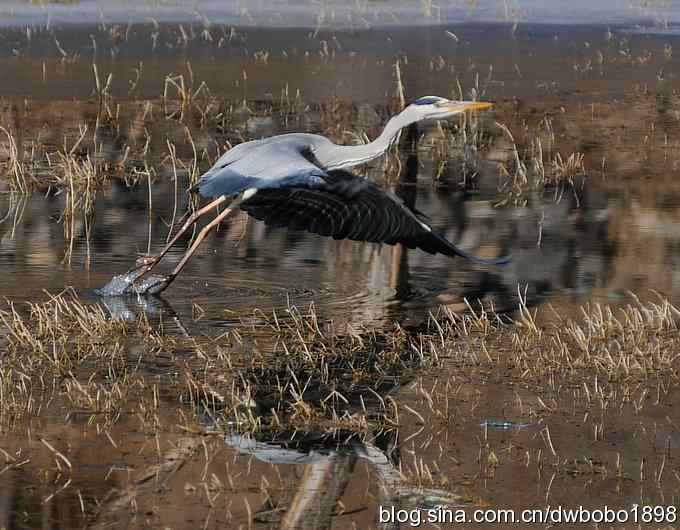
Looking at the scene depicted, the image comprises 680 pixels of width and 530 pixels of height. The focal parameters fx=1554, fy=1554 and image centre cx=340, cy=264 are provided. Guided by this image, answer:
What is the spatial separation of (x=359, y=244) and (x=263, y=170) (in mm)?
2111

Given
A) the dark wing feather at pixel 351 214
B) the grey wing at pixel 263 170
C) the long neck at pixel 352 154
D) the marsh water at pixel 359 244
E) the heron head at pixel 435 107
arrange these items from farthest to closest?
1. the heron head at pixel 435 107
2. the long neck at pixel 352 154
3. the dark wing feather at pixel 351 214
4. the grey wing at pixel 263 170
5. the marsh water at pixel 359 244

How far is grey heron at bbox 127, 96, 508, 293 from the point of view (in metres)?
7.34

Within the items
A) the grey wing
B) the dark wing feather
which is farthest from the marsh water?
the grey wing

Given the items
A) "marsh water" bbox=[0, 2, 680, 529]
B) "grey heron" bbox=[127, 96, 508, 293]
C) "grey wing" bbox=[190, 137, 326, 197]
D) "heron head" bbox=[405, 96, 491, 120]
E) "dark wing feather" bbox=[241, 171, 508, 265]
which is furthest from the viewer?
"heron head" bbox=[405, 96, 491, 120]

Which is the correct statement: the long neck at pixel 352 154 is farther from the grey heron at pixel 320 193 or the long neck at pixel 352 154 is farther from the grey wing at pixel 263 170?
the grey wing at pixel 263 170

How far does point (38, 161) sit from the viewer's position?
11.4 meters

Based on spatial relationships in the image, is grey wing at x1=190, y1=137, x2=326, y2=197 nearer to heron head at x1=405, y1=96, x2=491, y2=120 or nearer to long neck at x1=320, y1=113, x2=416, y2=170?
long neck at x1=320, y1=113, x2=416, y2=170

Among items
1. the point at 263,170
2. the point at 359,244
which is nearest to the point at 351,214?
the point at 263,170

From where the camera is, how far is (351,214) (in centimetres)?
772

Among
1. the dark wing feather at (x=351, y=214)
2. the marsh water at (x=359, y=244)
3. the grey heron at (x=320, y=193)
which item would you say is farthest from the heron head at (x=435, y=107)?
the marsh water at (x=359, y=244)

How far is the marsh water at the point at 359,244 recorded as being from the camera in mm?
4910

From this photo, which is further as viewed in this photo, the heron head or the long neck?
the heron head

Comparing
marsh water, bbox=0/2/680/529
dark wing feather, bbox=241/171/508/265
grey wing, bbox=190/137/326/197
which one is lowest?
marsh water, bbox=0/2/680/529

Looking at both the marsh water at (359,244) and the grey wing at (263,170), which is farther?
the grey wing at (263,170)
